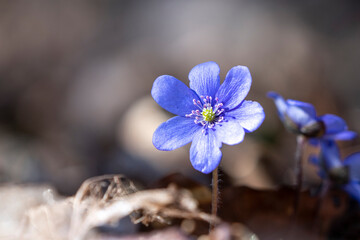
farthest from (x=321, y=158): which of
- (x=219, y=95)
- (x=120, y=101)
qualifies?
(x=120, y=101)

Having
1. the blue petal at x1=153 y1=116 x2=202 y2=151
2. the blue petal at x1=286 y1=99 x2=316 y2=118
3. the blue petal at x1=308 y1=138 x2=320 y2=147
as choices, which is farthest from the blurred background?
the blue petal at x1=153 y1=116 x2=202 y2=151

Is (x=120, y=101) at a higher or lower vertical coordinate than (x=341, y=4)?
lower

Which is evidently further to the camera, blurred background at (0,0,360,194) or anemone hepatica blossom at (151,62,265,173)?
blurred background at (0,0,360,194)

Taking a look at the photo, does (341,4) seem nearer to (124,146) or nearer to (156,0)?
(156,0)

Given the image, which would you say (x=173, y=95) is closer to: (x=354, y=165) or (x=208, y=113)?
(x=208, y=113)

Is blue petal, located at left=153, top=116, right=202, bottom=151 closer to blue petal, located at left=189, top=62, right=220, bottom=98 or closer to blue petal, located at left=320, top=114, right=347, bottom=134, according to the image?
blue petal, located at left=189, top=62, right=220, bottom=98

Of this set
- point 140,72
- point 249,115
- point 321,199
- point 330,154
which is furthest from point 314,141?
point 140,72

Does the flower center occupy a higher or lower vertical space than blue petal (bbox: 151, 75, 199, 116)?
lower
